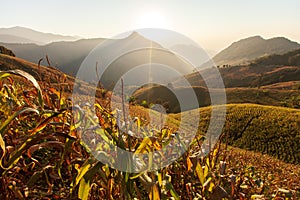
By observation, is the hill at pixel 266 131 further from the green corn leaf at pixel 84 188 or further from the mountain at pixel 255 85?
the green corn leaf at pixel 84 188

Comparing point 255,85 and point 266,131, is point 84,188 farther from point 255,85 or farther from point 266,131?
point 255,85

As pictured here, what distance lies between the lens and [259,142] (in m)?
25.3

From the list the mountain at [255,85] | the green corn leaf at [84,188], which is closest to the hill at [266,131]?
the mountain at [255,85]

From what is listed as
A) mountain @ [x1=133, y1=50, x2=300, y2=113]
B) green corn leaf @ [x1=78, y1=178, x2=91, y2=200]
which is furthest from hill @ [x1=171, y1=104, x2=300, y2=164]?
green corn leaf @ [x1=78, y1=178, x2=91, y2=200]

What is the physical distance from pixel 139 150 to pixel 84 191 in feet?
0.94

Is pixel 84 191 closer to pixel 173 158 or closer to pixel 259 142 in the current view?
pixel 173 158

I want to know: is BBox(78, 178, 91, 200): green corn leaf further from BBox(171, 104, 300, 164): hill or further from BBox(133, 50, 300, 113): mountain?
BBox(133, 50, 300, 113): mountain

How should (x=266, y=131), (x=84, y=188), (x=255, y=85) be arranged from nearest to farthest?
(x=84, y=188) < (x=266, y=131) < (x=255, y=85)

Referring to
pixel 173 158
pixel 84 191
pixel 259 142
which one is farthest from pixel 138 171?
pixel 259 142

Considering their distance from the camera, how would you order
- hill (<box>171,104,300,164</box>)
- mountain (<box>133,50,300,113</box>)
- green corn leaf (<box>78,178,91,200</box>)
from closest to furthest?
1. green corn leaf (<box>78,178,91,200</box>)
2. hill (<box>171,104,300,164</box>)
3. mountain (<box>133,50,300,113</box>)

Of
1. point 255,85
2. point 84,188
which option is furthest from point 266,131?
point 255,85

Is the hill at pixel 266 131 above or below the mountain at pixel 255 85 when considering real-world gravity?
above

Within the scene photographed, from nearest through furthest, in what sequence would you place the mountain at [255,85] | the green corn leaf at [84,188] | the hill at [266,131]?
the green corn leaf at [84,188], the hill at [266,131], the mountain at [255,85]

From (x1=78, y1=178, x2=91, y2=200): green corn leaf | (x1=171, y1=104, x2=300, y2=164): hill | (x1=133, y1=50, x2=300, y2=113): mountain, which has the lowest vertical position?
(x1=133, y1=50, x2=300, y2=113): mountain
